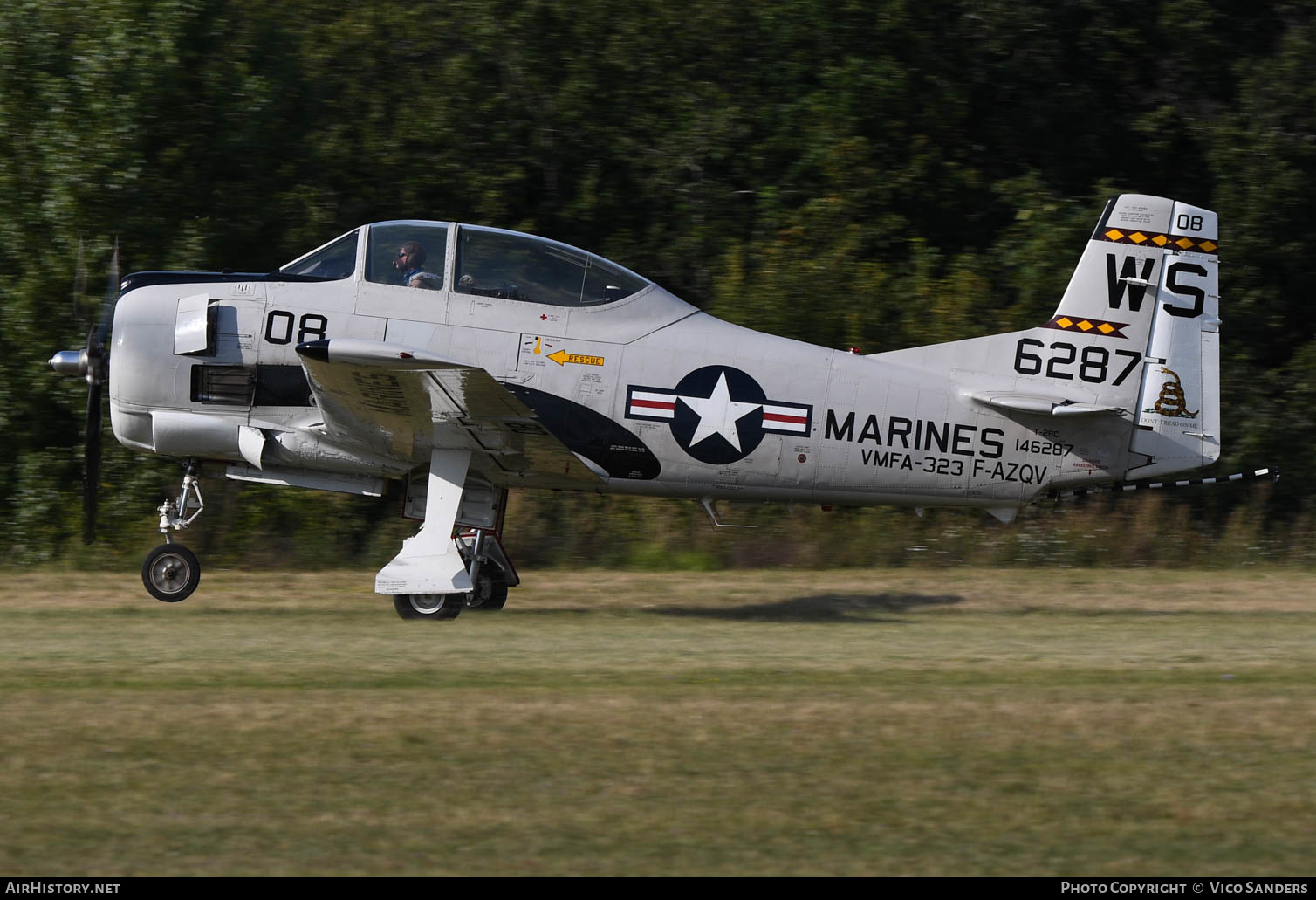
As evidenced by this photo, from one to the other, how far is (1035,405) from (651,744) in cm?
486

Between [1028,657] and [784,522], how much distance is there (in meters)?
5.45

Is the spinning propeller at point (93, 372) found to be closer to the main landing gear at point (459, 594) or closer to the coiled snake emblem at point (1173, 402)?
the main landing gear at point (459, 594)

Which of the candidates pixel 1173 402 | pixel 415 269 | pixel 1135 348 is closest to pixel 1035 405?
pixel 1135 348

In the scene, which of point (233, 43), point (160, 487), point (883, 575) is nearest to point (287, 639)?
point (883, 575)

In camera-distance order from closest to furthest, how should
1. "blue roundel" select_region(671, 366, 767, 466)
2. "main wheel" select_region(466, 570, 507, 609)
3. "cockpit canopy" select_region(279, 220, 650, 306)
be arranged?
"cockpit canopy" select_region(279, 220, 650, 306) < "blue roundel" select_region(671, 366, 767, 466) < "main wheel" select_region(466, 570, 507, 609)

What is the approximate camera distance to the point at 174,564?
9680 mm

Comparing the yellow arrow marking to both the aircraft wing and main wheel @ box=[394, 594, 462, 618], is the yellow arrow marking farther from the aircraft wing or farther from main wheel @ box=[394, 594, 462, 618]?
main wheel @ box=[394, 594, 462, 618]

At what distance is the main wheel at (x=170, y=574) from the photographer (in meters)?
9.60

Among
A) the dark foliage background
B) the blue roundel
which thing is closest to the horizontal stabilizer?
the blue roundel

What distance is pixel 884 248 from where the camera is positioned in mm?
16844

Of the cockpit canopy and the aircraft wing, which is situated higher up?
the cockpit canopy

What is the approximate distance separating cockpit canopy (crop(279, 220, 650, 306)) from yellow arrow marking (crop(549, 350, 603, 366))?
367 millimetres

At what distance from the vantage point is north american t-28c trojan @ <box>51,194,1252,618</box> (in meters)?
9.27

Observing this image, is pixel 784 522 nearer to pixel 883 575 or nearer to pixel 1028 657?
pixel 883 575
